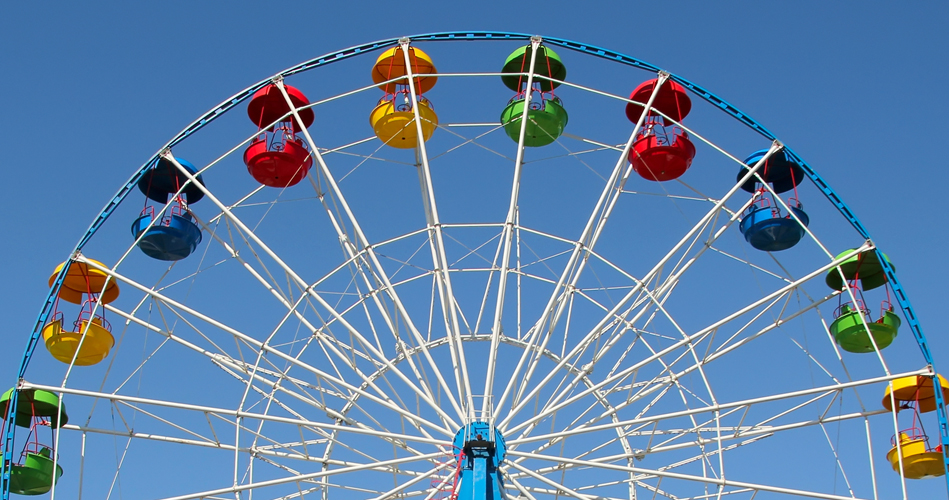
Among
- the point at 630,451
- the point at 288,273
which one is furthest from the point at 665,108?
the point at 288,273

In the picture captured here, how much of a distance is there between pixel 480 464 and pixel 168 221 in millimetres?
8251

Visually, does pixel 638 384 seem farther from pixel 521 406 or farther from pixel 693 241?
pixel 521 406

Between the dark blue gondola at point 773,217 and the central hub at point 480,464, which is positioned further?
the dark blue gondola at point 773,217

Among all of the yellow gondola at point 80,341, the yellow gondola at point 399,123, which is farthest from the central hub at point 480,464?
the yellow gondola at point 80,341

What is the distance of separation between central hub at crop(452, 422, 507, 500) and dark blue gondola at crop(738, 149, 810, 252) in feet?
23.9

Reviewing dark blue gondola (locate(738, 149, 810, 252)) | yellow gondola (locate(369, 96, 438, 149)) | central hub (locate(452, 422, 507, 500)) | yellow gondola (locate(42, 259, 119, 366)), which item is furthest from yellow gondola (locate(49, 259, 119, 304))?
dark blue gondola (locate(738, 149, 810, 252))

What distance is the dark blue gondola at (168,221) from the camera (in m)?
21.9

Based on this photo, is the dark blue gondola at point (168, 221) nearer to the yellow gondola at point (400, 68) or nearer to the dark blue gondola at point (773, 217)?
the yellow gondola at point (400, 68)

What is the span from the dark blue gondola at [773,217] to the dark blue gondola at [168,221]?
33.7ft

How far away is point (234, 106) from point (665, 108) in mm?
8128

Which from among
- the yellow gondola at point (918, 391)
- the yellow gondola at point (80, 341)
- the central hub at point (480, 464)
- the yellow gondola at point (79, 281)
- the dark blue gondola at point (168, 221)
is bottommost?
the central hub at point (480, 464)

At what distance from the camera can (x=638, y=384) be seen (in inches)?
867

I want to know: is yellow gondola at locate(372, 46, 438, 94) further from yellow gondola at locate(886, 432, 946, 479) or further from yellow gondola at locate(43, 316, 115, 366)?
yellow gondola at locate(886, 432, 946, 479)

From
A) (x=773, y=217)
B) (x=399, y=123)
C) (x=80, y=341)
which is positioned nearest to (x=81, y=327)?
(x=80, y=341)
